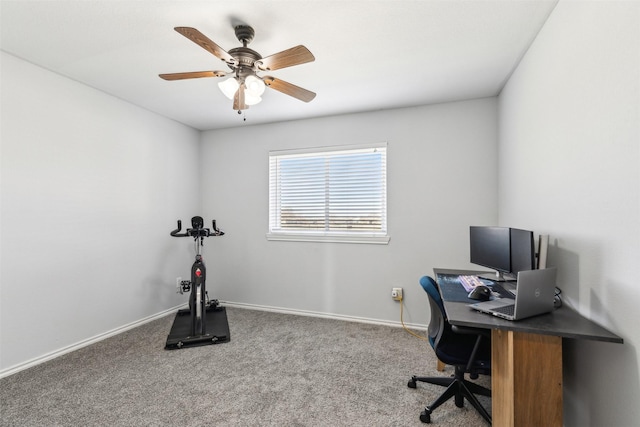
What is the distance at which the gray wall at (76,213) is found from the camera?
2.31 m

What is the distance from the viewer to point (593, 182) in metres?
1.35

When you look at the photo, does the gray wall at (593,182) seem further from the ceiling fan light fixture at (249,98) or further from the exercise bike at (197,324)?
the exercise bike at (197,324)

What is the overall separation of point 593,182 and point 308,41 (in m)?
1.87

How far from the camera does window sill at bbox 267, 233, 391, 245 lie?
3.38 metres

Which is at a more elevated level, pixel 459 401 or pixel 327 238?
pixel 327 238

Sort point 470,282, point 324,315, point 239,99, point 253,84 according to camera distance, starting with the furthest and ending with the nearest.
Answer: point 324,315, point 470,282, point 239,99, point 253,84

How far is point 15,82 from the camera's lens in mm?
2299

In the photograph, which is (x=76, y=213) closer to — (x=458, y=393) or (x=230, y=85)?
(x=230, y=85)

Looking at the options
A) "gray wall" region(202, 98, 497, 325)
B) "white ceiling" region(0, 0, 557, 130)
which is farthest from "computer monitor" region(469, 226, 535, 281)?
"white ceiling" region(0, 0, 557, 130)

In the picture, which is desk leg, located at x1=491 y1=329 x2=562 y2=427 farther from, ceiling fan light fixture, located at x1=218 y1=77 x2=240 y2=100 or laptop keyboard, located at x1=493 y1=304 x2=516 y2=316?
ceiling fan light fixture, located at x1=218 y1=77 x2=240 y2=100

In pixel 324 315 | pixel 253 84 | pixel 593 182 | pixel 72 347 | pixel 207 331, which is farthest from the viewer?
pixel 324 315

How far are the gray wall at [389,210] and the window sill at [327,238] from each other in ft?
→ 0.21

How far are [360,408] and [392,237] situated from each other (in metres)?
1.84

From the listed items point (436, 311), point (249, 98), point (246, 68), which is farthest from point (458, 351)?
point (246, 68)
